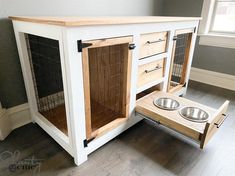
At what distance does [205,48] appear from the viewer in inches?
92.4

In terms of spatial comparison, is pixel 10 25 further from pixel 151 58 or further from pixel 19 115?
pixel 151 58

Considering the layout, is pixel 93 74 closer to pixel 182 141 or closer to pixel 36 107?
pixel 36 107

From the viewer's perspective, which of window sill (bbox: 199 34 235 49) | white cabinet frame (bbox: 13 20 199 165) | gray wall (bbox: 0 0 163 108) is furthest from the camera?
window sill (bbox: 199 34 235 49)

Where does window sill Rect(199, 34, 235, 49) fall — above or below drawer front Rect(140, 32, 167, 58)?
below

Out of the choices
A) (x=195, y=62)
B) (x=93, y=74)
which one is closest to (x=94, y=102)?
(x=93, y=74)

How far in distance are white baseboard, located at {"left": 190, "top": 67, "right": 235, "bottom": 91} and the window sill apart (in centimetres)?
35

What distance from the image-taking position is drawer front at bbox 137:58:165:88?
4.41ft

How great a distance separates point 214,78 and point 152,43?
4.77 ft

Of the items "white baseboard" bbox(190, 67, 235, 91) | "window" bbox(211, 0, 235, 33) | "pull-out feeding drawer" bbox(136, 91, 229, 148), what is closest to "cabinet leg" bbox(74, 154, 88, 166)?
"pull-out feeding drawer" bbox(136, 91, 229, 148)

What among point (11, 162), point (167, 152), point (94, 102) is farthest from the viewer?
point (94, 102)

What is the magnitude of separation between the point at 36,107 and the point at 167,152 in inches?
40.6

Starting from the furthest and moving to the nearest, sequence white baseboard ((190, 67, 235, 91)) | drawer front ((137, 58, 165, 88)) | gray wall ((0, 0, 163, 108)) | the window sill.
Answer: white baseboard ((190, 67, 235, 91)), the window sill, drawer front ((137, 58, 165, 88)), gray wall ((0, 0, 163, 108))

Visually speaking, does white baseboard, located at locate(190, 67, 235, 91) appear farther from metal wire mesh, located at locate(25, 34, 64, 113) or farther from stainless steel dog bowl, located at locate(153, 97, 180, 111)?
metal wire mesh, located at locate(25, 34, 64, 113)

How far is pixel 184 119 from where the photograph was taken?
46.8 inches
